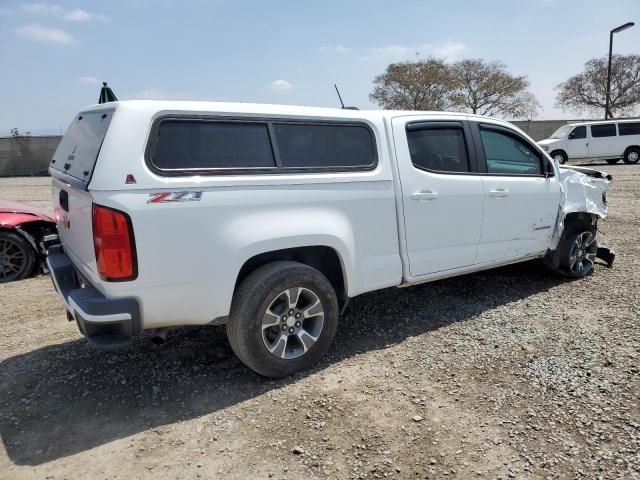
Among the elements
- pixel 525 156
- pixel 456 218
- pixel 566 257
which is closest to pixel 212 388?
pixel 456 218

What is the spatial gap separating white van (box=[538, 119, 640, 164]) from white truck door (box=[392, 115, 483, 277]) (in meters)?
17.9

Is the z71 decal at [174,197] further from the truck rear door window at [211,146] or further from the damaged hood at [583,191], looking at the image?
the damaged hood at [583,191]

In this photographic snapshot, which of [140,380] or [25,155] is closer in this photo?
[140,380]

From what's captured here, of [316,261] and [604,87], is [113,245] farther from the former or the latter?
[604,87]

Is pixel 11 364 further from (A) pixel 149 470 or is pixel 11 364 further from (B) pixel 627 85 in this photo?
(B) pixel 627 85

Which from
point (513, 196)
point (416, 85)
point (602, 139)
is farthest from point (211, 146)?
point (416, 85)

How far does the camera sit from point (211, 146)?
9.93 feet

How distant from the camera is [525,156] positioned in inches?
192

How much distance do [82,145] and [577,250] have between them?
5.09 metres

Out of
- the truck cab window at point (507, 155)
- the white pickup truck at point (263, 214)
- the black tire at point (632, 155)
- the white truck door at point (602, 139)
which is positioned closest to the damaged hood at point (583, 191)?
the truck cab window at point (507, 155)

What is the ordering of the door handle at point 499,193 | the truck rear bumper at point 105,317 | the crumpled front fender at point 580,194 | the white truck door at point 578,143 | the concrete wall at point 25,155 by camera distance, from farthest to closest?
1. the concrete wall at point 25,155
2. the white truck door at point 578,143
3. the crumpled front fender at point 580,194
4. the door handle at point 499,193
5. the truck rear bumper at point 105,317

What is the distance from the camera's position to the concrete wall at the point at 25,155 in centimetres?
2483

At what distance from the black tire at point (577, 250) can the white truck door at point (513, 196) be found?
391 millimetres

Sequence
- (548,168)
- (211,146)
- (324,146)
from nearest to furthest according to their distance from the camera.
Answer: (211,146) → (324,146) → (548,168)
